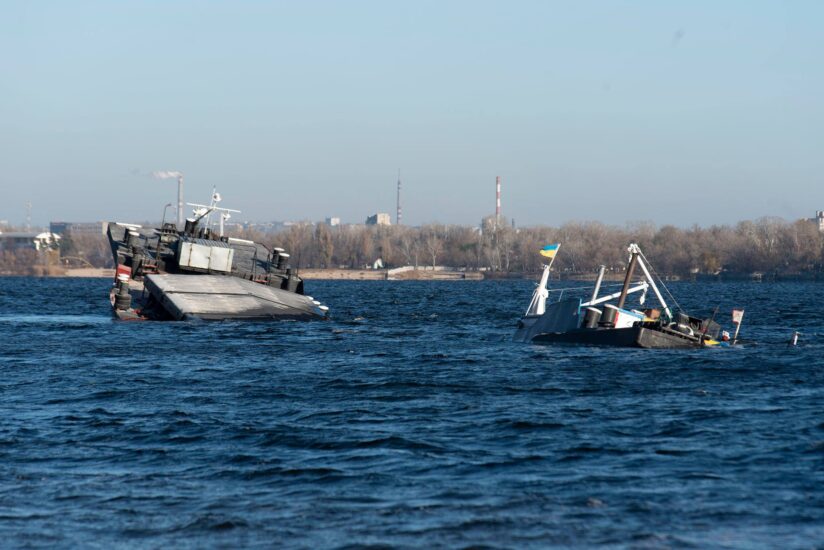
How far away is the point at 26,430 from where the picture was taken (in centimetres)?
2491

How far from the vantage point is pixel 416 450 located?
22219 millimetres

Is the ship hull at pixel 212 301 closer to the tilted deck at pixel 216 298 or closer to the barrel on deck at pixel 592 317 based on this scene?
the tilted deck at pixel 216 298

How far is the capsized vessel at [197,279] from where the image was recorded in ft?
209

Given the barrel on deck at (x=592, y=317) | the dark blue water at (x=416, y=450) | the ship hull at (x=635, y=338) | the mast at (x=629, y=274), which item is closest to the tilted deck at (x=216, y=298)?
the dark blue water at (x=416, y=450)

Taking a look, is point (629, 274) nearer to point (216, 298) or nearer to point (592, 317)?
point (592, 317)

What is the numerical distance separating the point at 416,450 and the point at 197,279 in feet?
146

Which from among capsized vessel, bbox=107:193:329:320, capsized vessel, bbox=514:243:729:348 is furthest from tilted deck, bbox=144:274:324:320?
capsized vessel, bbox=514:243:729:348

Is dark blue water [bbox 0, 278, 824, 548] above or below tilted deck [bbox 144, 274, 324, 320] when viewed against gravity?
below

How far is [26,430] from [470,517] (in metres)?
12.4

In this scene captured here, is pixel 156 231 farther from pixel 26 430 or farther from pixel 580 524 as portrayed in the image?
pixel 580 524

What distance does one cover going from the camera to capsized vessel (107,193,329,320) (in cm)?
6379

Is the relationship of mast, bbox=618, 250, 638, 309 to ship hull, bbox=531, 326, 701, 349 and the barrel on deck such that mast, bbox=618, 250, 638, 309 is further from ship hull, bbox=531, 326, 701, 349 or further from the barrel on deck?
ship hull, bbox=531, 326, 701, 349

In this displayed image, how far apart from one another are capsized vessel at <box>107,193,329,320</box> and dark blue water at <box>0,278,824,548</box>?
20553mm

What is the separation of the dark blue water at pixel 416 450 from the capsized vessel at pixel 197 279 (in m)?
20.6
